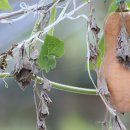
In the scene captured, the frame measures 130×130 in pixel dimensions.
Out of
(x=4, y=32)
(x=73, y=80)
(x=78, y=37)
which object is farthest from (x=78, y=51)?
(x=4, y=32)

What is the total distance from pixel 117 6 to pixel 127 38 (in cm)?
9

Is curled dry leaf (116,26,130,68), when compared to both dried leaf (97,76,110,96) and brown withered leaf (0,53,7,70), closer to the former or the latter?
dried leaf (97,76,110,96)

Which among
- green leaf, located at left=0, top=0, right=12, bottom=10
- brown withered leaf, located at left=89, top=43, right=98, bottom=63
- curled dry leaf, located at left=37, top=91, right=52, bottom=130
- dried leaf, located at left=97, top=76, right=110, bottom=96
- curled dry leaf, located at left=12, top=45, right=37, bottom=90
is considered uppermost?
green leaf, located at left=0, top=0, right=12, bottom=10

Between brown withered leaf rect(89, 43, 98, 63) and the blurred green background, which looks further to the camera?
the blurred green background

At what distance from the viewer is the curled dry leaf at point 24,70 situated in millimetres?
765

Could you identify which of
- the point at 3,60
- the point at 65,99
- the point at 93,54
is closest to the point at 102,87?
the point at 93,54

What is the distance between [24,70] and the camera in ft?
2.52

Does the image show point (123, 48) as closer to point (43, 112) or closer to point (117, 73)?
point (117, 73)

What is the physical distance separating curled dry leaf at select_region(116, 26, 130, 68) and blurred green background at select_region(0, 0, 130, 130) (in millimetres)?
1135

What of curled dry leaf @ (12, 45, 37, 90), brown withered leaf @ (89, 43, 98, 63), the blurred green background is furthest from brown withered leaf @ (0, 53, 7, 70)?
the blurred green background

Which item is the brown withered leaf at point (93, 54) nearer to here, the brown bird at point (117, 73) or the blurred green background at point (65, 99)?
the brown bird at point (117, 73)

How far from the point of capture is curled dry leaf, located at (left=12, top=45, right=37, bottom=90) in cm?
77

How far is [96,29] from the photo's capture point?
77cm

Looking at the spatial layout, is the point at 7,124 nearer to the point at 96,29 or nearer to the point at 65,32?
the point at 65,32
